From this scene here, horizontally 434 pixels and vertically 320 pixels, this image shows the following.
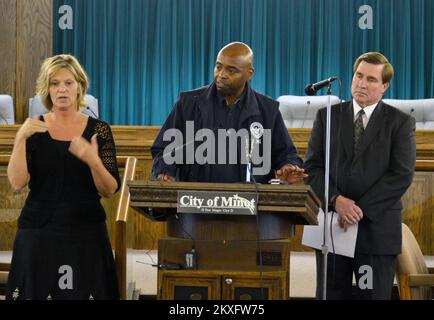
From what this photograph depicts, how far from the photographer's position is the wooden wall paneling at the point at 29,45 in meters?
9.80

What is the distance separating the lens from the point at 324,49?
12570 mm

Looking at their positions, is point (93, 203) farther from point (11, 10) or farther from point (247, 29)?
point (247, 29)

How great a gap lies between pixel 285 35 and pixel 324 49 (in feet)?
1.87

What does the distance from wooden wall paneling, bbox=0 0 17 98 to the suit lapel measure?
6.07 metres

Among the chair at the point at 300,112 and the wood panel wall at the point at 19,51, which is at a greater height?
the wood panel wall at the point at 19,51

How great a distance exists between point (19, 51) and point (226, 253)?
6.60m

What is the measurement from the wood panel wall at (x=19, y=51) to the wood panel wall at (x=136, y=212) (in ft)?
8.61

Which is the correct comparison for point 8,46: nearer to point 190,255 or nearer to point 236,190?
point 190,255

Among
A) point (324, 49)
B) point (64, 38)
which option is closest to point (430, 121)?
point (324, 49)

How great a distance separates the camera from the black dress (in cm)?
381

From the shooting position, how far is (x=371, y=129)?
447cm

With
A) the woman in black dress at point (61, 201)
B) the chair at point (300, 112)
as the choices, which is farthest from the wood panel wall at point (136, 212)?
the chair at point (300, 112)

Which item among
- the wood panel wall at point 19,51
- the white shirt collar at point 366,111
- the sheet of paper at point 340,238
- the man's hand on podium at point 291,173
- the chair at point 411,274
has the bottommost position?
the chair at point 411,274

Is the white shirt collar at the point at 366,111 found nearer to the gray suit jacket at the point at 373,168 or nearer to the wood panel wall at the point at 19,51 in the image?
the gray suit jacket at the point at 373,168
